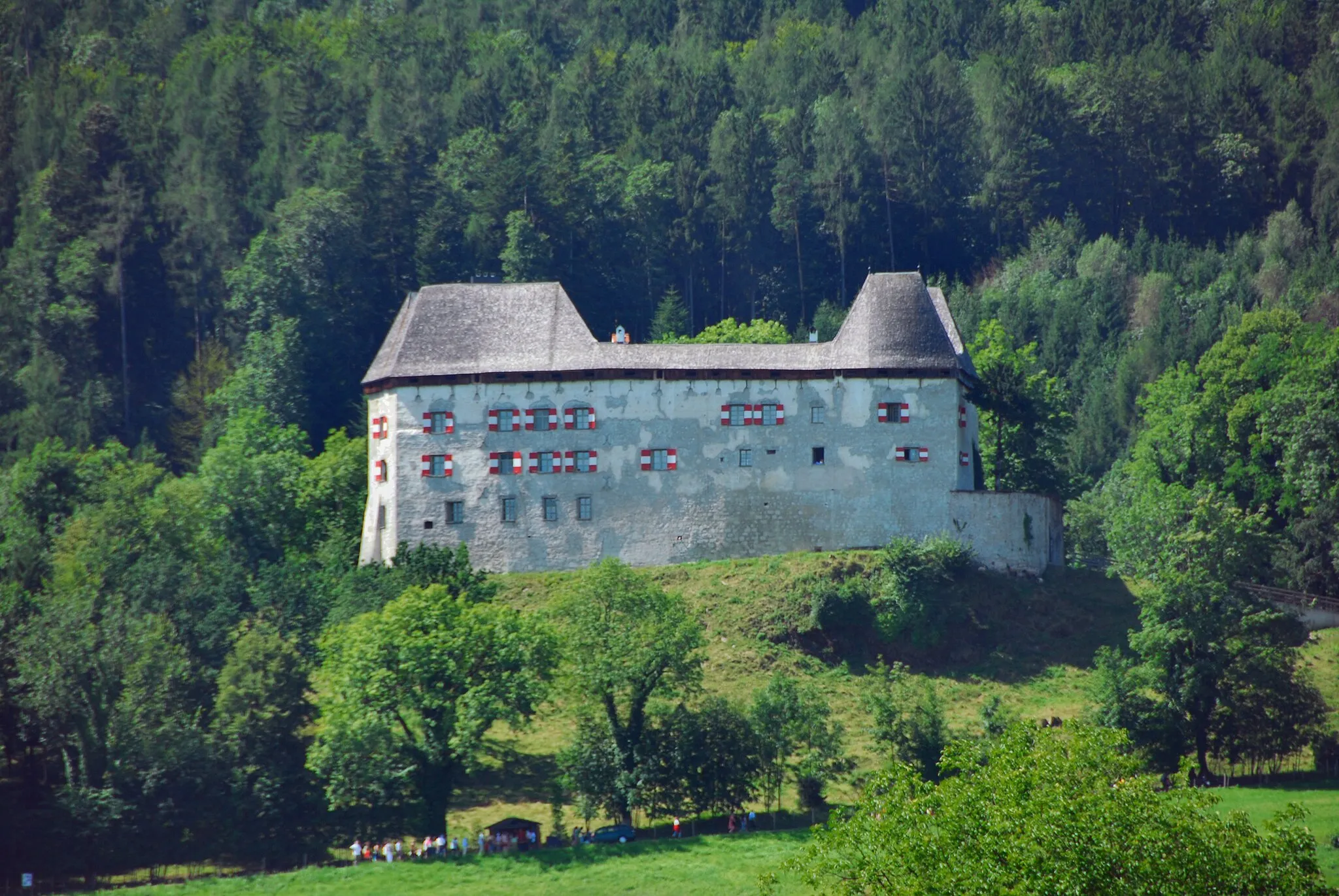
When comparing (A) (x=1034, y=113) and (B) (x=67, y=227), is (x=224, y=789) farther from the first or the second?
(A) (x=1034, y=113)

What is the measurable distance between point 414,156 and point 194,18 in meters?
38.5

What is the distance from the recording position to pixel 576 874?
51.5 m

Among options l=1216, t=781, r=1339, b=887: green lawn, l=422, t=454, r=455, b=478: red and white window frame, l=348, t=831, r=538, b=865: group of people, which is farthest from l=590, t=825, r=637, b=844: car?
l=422, t=454, r=455, b=478: red and white window frame

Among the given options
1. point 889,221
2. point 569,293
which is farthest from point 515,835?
point 889,221

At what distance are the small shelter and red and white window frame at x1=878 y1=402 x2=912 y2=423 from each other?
19.5 metres

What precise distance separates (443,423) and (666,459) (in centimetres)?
748

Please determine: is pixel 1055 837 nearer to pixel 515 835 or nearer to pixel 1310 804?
pixel 1310 804

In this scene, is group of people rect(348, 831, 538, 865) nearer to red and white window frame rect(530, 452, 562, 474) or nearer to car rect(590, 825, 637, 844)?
car rect(590, 825, 637, 844)

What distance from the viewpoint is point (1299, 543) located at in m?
70.6

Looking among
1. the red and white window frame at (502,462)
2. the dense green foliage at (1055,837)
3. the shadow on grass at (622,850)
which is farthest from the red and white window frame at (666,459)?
the dense green foliage at (1055,837)

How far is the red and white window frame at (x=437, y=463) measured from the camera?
6831 cm

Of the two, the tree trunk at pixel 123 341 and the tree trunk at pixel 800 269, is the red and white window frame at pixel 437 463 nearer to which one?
the tree trunk at pixel 123 341

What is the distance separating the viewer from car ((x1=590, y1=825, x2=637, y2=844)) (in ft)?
177

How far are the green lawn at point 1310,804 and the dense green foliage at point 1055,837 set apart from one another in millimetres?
9984
